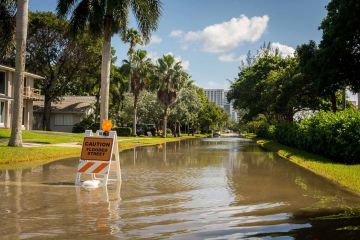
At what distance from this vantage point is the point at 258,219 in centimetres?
836

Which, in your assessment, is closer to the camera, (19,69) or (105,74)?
(19,69)

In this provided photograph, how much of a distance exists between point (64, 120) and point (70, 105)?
2.45m

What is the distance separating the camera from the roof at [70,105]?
61656mm

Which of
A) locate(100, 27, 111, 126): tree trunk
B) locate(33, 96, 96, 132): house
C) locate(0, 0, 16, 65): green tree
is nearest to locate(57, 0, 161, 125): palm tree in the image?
locate(100, 27, 111, 126): tree trunk

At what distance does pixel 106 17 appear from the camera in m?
26.6

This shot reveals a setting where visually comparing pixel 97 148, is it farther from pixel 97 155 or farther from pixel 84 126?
pixel 84 126

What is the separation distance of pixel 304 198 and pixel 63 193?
600 centimetres

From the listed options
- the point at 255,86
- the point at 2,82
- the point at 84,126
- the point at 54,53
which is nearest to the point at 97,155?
the point at 2,82

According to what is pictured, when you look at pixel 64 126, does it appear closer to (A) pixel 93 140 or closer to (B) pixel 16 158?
(B) pixel 16 158

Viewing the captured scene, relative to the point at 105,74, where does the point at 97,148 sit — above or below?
below

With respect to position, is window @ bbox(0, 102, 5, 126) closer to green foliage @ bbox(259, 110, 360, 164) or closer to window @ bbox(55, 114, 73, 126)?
window @ bbox(55, 114, 73, 126)

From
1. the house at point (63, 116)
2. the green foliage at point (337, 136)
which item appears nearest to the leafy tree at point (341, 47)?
the green foliage at point (337, 136)

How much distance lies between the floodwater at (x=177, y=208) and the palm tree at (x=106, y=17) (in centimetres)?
1197

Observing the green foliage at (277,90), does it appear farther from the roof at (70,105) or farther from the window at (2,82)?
the window at (2,82)
